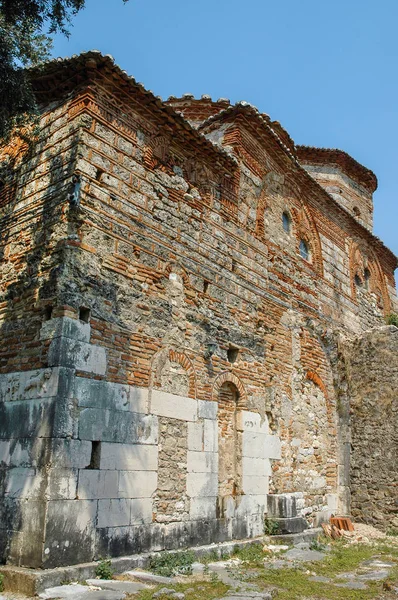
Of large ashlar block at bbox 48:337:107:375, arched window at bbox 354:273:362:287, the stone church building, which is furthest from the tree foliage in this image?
arched window at bbox 354:273:362:287

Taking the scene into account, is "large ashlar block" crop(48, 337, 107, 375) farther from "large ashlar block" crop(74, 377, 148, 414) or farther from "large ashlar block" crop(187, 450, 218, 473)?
"large ashlar block" crop(187, 450, 218, 473)

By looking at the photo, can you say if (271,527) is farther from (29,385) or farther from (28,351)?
(28,351)

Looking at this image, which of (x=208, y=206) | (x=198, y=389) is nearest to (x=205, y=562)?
(x=198, y=389)

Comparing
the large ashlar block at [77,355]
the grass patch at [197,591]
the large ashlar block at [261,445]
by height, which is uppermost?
the large ashlar block at [77,355]

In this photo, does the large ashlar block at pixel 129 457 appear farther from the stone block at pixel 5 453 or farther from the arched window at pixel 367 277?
the arched window at pixel 367 277

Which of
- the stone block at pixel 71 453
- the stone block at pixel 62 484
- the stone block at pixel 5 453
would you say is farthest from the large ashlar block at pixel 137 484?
the stone block at pixel 5 453

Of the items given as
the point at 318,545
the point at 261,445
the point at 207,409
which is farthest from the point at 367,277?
the point at 207,409

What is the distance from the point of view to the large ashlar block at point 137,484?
6.14 meters

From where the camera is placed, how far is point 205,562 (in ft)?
21.7

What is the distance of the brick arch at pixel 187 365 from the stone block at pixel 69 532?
215 centimetres

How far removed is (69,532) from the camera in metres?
5.43

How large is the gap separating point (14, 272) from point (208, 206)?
3.32 metres

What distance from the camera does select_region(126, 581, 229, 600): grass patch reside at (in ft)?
16.2

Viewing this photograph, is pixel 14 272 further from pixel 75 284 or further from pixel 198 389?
pixel 198 389
